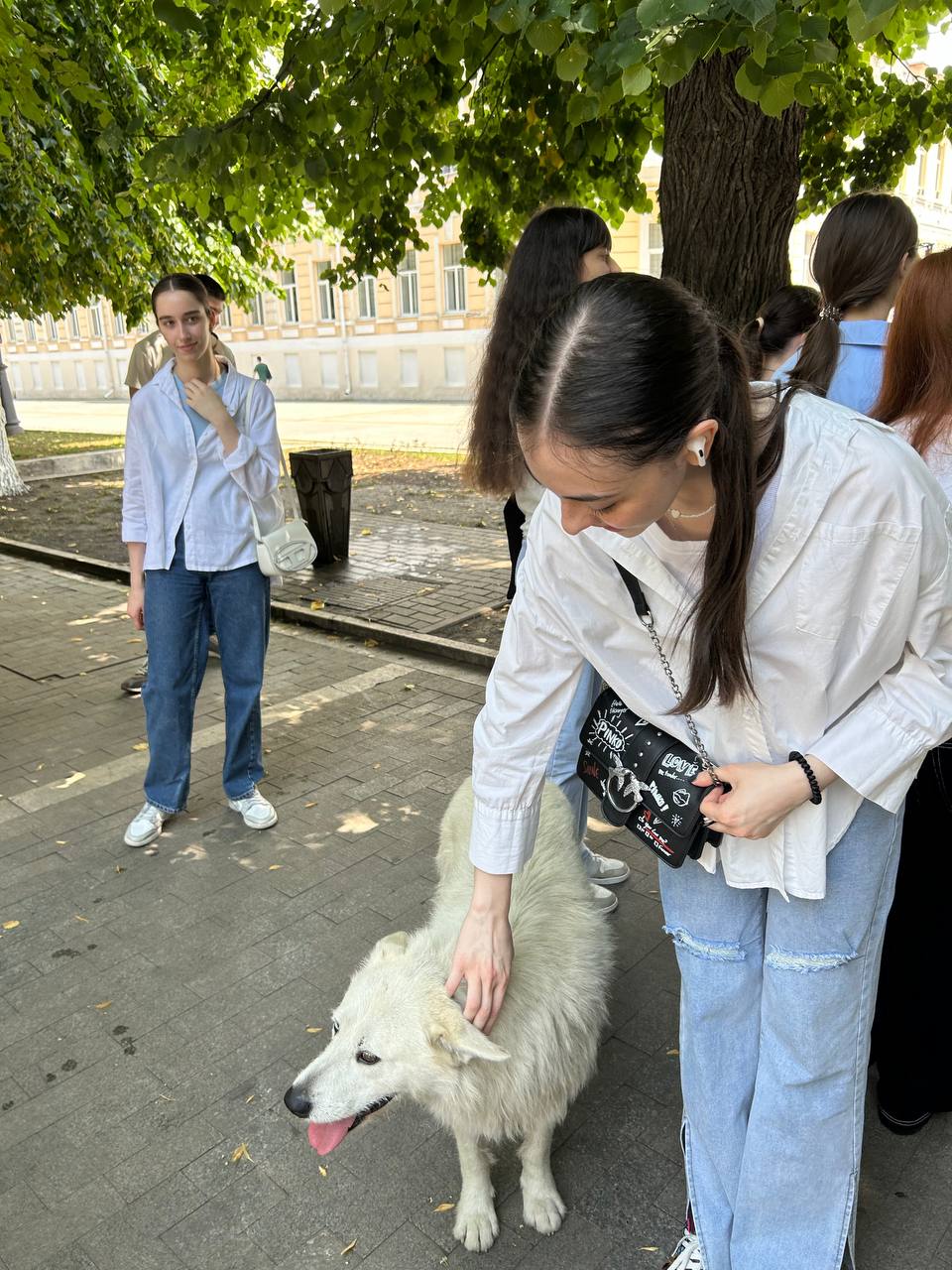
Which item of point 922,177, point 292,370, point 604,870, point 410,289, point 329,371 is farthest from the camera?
point 292,370

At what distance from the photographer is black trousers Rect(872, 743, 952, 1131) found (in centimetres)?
234

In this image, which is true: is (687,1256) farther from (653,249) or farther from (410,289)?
(410,289)

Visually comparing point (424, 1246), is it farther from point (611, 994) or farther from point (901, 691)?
point (901, 691)

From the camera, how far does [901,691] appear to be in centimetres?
157

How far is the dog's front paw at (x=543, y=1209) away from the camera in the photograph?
91.4 inches

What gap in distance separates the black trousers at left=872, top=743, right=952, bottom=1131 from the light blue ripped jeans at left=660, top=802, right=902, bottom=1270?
2.06ft

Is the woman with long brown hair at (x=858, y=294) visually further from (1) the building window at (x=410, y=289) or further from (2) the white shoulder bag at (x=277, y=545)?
(1) the building window at (x=410, y=289)

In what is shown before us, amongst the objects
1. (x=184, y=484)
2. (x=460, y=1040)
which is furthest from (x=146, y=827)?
(x=460, y=1040)

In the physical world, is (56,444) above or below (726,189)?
below

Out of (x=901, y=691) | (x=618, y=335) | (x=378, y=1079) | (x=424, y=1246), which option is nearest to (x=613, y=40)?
(x=618, y=335)

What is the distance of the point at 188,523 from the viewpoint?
3990 millimetres

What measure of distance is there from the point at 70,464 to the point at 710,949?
17.9 meters

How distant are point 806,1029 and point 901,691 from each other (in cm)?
71

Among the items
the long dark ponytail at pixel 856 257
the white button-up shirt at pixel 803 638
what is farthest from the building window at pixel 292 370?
the white button-up shirt at pixel 803 638
